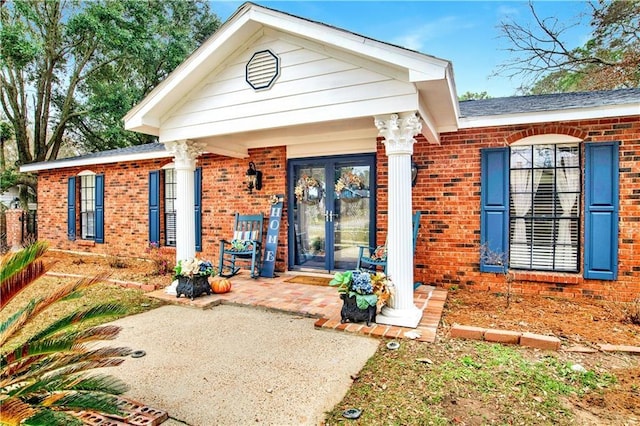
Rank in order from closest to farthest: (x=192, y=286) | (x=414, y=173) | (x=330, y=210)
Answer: (x=192, y=286) < (x=414, y=173) < (x=330, y=210)

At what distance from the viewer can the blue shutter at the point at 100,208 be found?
8727 mm

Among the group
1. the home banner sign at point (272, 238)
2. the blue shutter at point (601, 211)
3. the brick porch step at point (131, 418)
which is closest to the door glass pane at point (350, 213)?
the home banner sign at point (272, 238)

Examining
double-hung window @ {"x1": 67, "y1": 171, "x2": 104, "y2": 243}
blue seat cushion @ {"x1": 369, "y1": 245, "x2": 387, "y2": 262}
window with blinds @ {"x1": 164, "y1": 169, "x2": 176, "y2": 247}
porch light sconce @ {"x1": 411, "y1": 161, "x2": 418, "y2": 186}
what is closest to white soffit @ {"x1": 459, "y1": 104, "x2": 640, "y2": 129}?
porch light sconce @ {"x1": 411, "y1": 161, "x2": 418, "y2": 186}

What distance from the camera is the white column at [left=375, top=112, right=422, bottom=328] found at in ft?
12.2

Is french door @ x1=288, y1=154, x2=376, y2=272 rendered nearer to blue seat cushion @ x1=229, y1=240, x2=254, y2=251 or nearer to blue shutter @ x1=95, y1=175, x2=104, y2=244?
blue seat cushion @ x1=229, y1=240, x2=254, y2=251

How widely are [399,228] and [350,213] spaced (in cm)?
232

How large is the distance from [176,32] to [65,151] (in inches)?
415

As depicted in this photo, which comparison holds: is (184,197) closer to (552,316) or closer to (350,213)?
(350,213)

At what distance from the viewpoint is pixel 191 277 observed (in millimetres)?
4840

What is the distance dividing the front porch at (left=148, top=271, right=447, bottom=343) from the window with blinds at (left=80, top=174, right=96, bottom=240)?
209 inches

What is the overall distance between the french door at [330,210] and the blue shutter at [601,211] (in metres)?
2.90

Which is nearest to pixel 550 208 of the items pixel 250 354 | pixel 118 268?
pixel 250 354

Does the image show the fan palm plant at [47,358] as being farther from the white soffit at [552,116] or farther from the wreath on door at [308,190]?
the white soffit at [552,116]

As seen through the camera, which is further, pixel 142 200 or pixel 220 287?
pixel 142 200
